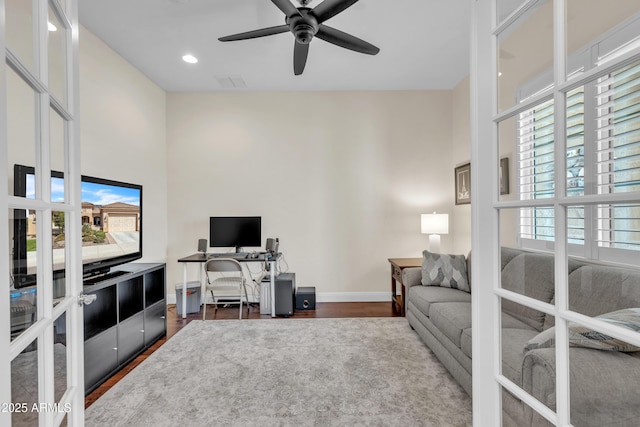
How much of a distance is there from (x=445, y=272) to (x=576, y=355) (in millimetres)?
2353

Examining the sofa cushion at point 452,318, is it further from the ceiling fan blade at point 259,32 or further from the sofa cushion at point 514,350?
the ceiling fan blade at point 259,32

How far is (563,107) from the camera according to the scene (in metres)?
0.69

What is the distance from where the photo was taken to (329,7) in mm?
1902

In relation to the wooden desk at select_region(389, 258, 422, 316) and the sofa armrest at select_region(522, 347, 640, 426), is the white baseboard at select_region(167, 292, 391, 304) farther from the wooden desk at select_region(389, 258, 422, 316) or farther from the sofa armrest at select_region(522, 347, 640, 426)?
the sofa armrest at select_region(522, 347, 640, 426)

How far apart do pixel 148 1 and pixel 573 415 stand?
338cm

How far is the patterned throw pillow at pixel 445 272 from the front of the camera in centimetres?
284

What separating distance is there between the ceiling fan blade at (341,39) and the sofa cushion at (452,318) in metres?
2.19

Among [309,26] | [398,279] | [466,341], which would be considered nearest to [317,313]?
[398,279]

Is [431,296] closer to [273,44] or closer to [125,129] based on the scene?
[273,44]

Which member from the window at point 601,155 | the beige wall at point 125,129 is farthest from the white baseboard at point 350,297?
the window at point 601,155

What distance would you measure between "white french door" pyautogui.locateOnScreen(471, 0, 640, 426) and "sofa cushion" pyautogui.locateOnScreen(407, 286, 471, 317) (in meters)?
1.61

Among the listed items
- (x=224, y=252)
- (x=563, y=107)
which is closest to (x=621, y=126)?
(x=563, y=107)

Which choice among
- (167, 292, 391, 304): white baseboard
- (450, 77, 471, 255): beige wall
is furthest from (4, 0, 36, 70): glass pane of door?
(450, 77, 471, 255): beige wall

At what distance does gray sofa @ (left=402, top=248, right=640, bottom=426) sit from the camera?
0.59m
